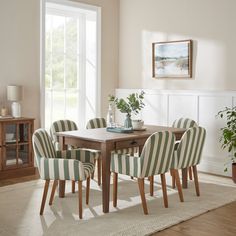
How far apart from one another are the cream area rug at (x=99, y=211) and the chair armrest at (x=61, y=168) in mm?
393

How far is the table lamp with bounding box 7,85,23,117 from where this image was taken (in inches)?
220

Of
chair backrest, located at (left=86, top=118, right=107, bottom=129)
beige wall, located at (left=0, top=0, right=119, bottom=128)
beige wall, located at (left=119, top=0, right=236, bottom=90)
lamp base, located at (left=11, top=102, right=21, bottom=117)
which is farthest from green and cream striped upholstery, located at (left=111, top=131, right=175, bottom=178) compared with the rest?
beige wall, located at (left=0, top=0, right=119, bottom=128)

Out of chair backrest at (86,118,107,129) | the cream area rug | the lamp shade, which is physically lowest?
the cream area rug

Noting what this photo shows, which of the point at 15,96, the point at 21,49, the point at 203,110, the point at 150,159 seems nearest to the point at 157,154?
the point at 150,159

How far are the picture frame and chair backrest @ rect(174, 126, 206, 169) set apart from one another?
1812 mm

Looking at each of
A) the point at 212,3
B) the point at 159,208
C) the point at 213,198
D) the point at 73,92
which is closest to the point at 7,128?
the point at 73,92

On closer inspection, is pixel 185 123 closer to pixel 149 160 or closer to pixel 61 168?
pixel 149 160

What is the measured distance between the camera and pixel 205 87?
6109mm

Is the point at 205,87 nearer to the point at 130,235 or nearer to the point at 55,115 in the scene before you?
the point at 55,115

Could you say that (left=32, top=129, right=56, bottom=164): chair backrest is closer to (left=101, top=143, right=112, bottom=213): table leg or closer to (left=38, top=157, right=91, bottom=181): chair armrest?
(left=38, top=157, right=91, bottom=181): chair armrest

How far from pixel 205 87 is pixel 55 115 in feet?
7.85

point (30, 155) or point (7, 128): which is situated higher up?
point (7, 128)

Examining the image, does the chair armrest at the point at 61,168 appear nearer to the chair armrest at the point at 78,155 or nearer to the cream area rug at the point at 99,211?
the cream area rug at the point at 99,211

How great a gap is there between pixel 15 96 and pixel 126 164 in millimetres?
2176
